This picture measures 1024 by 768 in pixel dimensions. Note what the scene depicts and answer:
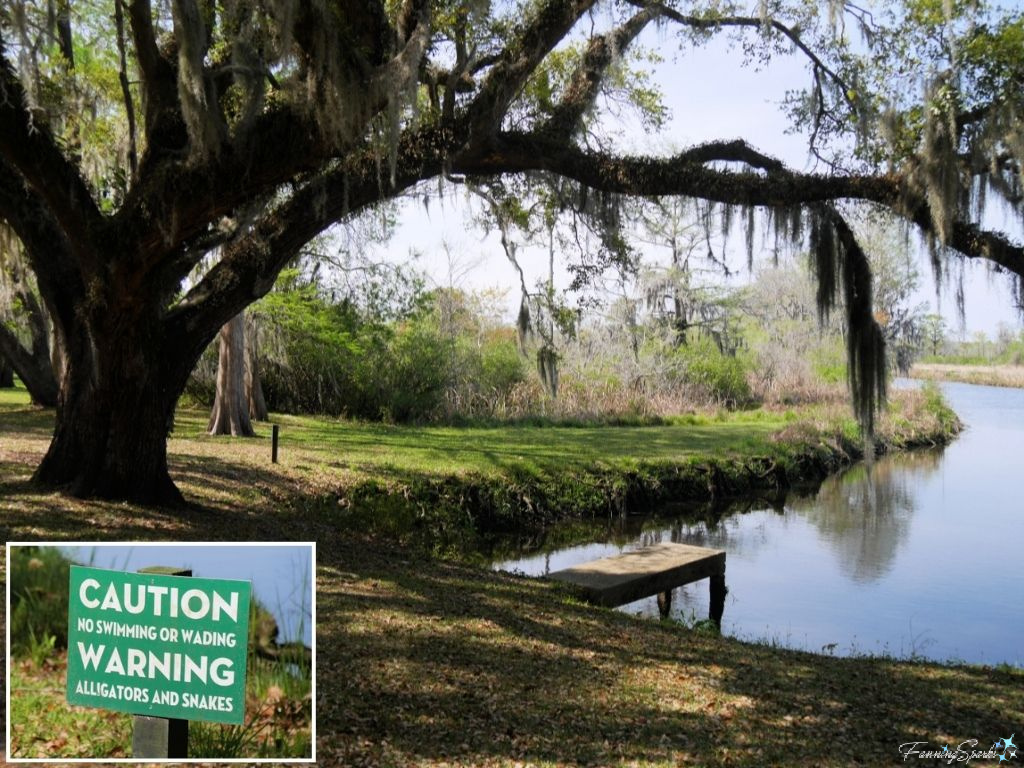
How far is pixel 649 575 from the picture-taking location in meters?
9.55

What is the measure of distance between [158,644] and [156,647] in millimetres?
10

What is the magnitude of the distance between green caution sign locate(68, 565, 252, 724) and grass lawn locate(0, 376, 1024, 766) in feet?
5.56

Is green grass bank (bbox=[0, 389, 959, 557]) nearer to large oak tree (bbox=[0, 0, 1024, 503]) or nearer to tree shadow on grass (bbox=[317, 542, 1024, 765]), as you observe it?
large oak tree (bbox=[0, 0, 1024, 503])

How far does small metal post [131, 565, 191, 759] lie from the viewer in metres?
2.47

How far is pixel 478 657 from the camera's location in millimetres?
5758

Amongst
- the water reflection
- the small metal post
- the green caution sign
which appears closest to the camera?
the green caution sign

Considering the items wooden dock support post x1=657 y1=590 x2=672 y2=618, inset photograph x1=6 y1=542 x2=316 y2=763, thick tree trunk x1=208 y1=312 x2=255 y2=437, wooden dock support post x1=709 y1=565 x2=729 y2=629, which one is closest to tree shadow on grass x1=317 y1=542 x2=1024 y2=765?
inset photograph x1=6 y1=542 x2=316 y2=763

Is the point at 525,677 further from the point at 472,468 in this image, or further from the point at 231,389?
the point at 231,389

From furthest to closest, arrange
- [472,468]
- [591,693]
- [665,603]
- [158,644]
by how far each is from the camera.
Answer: [472,468] → [665,603] → [591,693] → [158,644]

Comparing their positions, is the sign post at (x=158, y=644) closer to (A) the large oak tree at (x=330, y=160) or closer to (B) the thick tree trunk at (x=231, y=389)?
(A) the large oak tree at (x=330, y=160)

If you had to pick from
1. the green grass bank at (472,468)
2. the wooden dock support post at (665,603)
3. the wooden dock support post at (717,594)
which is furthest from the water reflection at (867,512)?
the wooden dock support post at (665,603)

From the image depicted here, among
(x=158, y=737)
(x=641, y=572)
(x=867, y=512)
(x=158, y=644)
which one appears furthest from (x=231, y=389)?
(x=158, y=644)

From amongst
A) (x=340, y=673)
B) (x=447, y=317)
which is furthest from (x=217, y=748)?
(x=447, y=317)

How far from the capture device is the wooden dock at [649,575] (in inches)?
361
